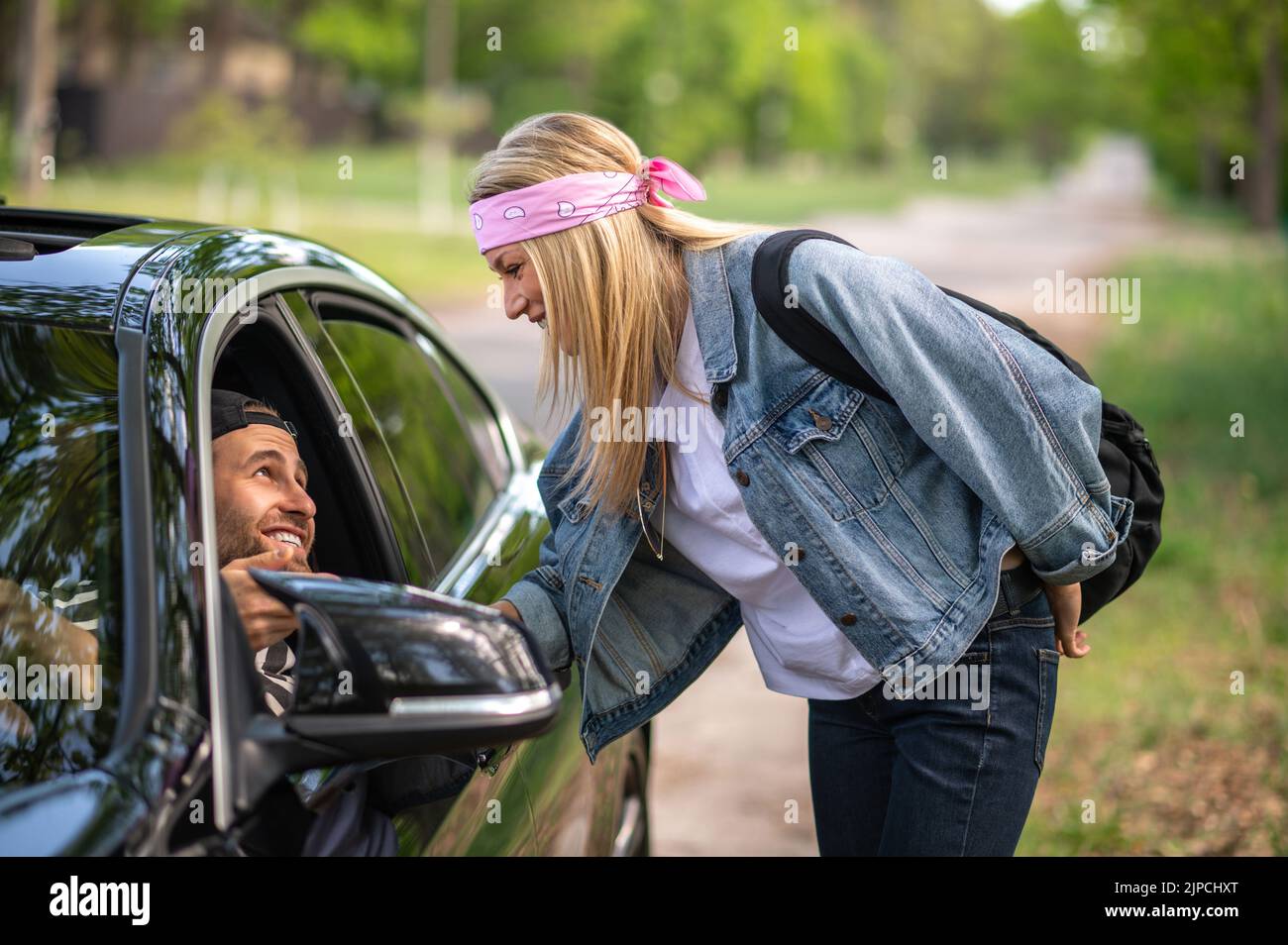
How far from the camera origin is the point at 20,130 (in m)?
23.5

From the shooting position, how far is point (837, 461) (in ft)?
7.29

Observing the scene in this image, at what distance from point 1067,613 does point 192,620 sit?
1.43 m

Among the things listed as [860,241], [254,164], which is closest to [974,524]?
[254,164]

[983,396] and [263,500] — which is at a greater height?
[983,396]

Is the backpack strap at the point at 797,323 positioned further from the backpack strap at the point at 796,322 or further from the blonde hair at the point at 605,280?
the blonde hair at the point at 605,280

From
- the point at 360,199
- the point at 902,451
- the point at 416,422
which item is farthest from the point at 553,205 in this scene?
the point at 360,199

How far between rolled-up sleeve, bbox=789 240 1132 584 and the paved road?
65 cm

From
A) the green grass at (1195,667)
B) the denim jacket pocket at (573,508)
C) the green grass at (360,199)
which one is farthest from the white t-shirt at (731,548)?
the green grass at (360,199)

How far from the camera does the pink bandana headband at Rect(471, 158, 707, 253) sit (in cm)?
221

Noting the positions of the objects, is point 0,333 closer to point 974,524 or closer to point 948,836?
point 974,524

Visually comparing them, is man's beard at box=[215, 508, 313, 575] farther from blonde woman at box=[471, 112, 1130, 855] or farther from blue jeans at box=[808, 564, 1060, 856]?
blue jeans at box=[808, 564, 1060, 856]

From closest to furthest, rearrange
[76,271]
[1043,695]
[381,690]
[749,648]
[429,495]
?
[381,690], [76,271], [1043,695], [429,495], [749,648]

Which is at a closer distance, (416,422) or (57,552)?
(57,552)

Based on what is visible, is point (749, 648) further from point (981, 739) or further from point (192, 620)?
point (192, 620)
